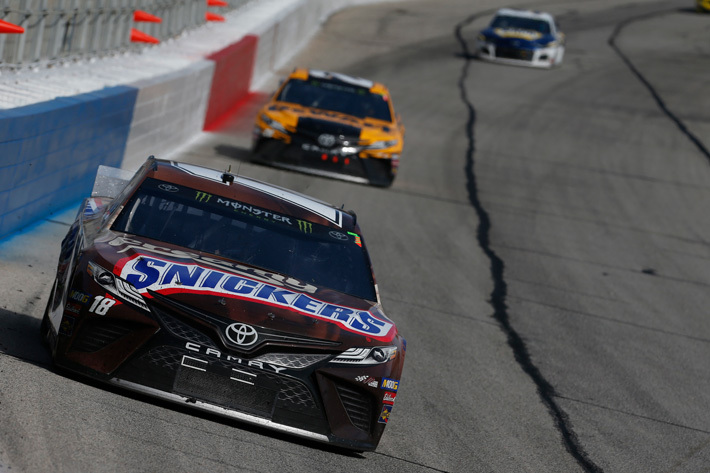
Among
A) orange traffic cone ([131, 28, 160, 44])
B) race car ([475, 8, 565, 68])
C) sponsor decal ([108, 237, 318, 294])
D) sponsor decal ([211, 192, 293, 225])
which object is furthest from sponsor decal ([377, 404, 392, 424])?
race car ([475, 8, 565, 68])

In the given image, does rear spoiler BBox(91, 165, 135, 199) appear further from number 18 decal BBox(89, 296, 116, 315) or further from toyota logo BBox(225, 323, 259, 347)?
toyota logo BBox(225, 323, 259, 347)

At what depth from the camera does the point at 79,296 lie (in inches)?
227

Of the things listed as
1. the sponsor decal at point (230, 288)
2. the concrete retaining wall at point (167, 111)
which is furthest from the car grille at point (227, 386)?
the concrete retaining wall at point (167, 111)

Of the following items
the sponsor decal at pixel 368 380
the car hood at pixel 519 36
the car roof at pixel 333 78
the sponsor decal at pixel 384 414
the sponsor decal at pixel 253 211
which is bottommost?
the car hood at pixel 519 36

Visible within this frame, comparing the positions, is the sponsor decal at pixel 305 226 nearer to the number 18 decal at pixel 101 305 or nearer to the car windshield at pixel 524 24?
the number 18 decal at pixel 101 305

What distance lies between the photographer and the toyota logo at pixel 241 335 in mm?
5594

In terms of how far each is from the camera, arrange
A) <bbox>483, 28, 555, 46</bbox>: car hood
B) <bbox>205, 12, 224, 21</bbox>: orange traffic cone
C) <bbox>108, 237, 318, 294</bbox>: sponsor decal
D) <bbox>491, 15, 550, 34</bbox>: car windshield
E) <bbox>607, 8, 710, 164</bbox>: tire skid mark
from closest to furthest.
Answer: <bbox>108, 237, 318, 294</bbox>: sponsor decal < <bbox>607, 8, 710, 164</bbox>: tire skid mark < <bbox>205, 12, 224, 21</bbox>: orange traffic cone < <bbox>483, 28, 555, 46</bbox>: car hood < <bbox>491, 15, 550, 34</bbox>: car windshield

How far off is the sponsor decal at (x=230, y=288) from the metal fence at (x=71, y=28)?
7273 mm

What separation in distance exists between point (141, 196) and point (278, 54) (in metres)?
19.7

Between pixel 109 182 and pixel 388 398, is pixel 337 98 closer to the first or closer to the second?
pixel 109 182

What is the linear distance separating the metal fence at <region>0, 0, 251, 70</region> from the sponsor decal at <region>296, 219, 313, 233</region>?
21.8 feet

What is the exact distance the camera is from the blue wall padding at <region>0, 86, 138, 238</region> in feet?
29.5

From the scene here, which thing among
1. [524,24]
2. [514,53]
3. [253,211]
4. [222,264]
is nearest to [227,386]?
[222,264]

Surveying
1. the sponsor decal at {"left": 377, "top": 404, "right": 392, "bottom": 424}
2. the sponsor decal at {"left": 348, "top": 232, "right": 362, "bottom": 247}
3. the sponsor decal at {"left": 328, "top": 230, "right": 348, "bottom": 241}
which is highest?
the sponsor decal at {"left": 328, "top": 230, "right": 348, "bottom": 241}
